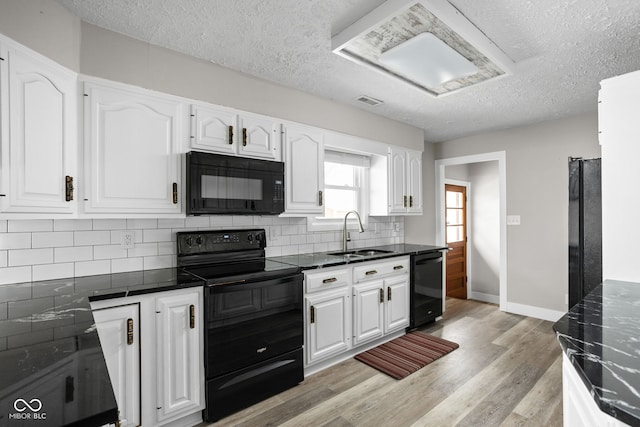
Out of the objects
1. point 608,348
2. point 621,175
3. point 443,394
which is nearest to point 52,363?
point 608,348

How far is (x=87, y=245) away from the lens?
2.07 meters

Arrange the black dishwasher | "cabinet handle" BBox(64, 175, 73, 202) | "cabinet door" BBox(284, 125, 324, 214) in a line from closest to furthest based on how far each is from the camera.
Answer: "cabinet handle" BBox(64, 175, 73, 202) < "cabinet door" BBox(284, 125, 324, 214) < the black dishwasher

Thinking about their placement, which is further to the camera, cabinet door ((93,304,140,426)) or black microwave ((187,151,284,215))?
black microwave ((187,151,284,215))

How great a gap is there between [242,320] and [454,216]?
169 inches

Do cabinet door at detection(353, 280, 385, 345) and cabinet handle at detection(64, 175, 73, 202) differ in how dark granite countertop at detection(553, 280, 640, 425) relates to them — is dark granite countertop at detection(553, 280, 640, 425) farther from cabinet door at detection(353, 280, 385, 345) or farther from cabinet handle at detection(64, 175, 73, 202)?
cabinet handle at detection(64, 175, 73, 202)

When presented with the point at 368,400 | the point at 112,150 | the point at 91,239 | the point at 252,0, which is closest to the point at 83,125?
the point at 112,150

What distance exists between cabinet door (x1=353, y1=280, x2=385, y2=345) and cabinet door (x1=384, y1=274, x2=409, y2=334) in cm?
8

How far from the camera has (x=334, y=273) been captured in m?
2.73

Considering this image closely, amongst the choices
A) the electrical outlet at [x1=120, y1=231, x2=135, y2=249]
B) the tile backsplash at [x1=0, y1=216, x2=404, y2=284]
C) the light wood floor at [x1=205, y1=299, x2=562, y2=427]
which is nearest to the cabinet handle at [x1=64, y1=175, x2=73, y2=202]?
the tile backsplash at [x1=0, y1=216, x2=404, y2=284]

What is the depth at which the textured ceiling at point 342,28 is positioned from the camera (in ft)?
5.92

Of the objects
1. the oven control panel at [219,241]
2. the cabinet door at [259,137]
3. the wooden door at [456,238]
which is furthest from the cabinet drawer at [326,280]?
the wooden door at [456,238]

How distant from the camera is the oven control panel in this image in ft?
7.82

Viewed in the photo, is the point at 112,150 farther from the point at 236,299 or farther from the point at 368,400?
the point at 368,400

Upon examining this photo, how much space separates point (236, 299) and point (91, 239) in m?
1.02
